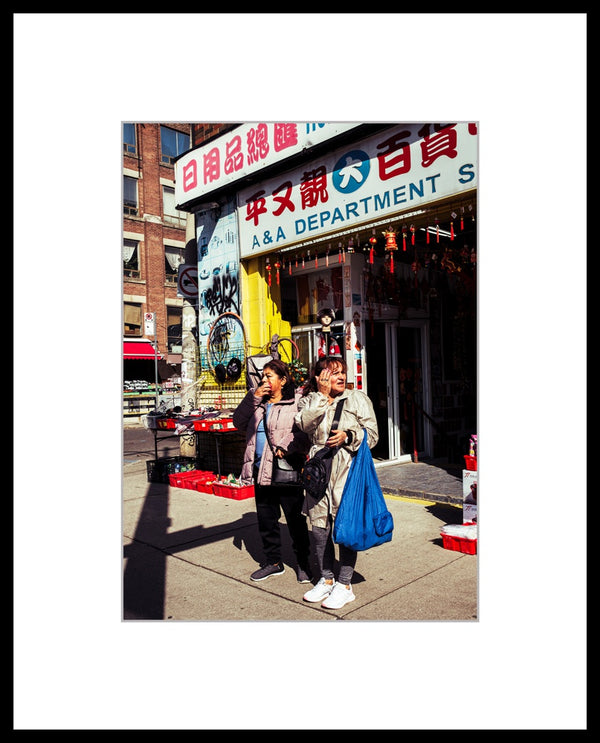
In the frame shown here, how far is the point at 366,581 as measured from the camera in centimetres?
419

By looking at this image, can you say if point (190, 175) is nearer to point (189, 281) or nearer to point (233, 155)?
point (233, 155)

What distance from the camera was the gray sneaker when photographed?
4297mm

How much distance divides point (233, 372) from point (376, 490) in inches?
205

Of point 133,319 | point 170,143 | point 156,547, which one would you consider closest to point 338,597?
point 156,547

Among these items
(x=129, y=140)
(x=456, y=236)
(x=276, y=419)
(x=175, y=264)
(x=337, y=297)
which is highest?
(x=129, y=140)

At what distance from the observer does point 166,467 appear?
338 inches

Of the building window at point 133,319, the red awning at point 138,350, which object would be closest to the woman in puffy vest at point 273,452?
the red awning at point 138,350

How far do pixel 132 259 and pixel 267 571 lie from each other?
22023 mm

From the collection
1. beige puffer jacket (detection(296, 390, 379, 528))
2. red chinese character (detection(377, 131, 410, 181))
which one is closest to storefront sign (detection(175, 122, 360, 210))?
red chinese character (detection(377, 131, 410, 181))

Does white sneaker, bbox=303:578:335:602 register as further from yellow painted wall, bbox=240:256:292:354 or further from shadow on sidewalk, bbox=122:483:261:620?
yellow painted wall, bbox=240:256:292:354

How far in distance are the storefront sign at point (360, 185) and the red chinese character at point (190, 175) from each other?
3.94 ft

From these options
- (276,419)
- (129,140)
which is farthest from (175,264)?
(276,419)
